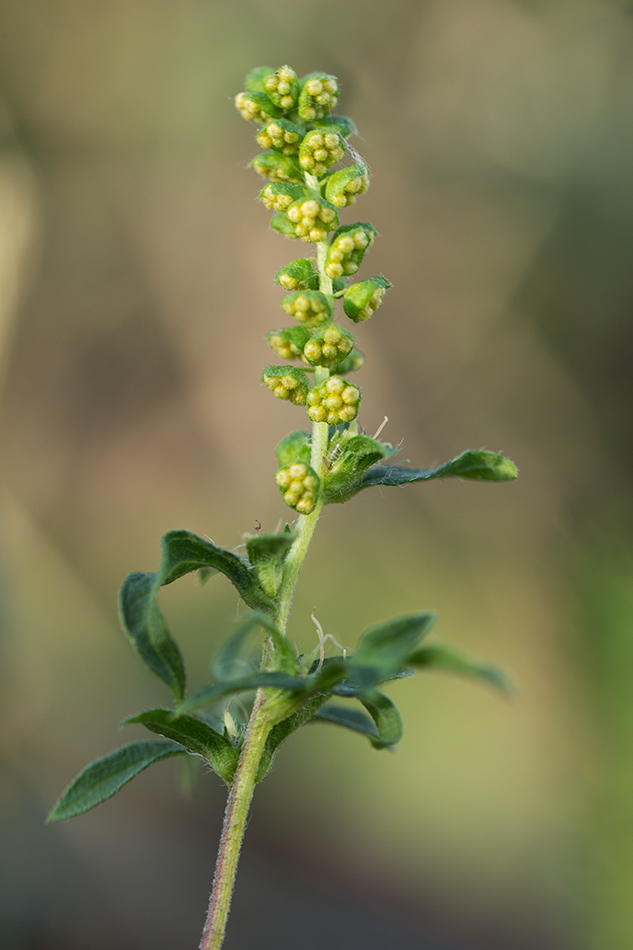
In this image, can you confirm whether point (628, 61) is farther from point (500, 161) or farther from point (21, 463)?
point (21, 463)

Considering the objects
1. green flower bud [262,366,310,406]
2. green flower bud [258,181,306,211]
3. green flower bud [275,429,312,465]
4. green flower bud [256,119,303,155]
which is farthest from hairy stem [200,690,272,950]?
green flower bud [256,119,303,155]

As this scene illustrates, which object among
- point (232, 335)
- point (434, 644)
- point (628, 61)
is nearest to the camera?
point (434, 644)

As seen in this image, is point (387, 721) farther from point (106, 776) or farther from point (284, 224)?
point (284, 224)

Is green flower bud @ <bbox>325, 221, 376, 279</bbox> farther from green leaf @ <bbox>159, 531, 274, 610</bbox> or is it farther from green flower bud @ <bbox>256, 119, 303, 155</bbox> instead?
green leaf @ <bbox>159, 531, 274, 610</bbox>

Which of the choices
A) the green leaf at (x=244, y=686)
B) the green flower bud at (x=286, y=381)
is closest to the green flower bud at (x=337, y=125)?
the green flower bud at (x=286, y=381)

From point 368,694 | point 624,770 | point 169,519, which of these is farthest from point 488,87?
point 368,694

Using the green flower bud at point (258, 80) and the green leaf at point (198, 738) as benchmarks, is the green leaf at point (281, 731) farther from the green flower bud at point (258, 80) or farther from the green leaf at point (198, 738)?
the green flower bud at point (258, 80)
